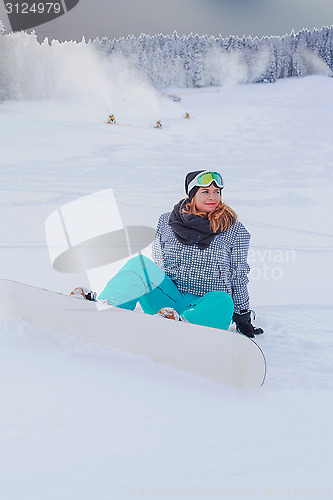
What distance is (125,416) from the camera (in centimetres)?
151

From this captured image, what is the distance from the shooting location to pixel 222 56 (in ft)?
59.2

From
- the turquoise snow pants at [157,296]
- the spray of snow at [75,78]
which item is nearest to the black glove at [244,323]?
the turquoise snow pants at [157,296]

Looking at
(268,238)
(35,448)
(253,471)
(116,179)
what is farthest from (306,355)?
(116,179)

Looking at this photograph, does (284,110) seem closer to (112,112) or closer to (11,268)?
(112,112)

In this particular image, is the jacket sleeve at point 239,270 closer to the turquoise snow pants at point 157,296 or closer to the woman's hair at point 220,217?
Result: the woman's hair at point 220,217

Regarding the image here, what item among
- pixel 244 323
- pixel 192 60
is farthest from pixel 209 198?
pixel 192 60

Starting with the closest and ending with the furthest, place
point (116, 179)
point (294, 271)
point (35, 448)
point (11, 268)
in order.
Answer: point (35, 448) < point (11, 268) < point (294, 271) < point (116, 179)

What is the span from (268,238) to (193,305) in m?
3.09

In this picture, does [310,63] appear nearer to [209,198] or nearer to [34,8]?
[34,8]

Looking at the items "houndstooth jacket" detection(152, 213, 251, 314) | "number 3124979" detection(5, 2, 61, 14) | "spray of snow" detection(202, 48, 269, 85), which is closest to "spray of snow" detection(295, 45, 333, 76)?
"spray of snow" detection(202, 48, 269, 85)

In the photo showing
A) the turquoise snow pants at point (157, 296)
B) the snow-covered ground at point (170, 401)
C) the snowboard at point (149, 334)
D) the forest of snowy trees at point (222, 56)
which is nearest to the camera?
the snow-covered ground at point (170, 401)

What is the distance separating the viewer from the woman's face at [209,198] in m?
2.36

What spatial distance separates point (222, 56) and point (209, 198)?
17.5 meters

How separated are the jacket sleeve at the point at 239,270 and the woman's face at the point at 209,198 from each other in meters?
0.18
